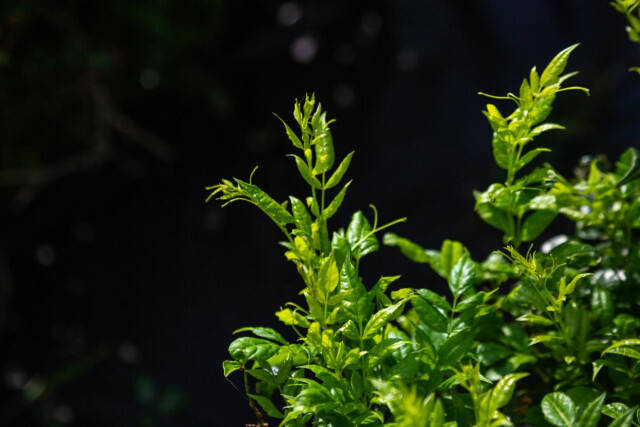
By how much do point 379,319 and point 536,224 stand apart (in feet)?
0.74

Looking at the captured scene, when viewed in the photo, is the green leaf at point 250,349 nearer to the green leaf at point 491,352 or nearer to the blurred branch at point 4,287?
the green leaf at point 491,352

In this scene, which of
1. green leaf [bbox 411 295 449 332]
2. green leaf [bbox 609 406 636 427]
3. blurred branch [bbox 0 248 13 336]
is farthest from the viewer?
blurred branch [bbox 0 248 13 336]

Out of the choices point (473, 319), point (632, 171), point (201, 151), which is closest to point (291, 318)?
point (473, 319)

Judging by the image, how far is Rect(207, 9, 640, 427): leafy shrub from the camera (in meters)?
0.42

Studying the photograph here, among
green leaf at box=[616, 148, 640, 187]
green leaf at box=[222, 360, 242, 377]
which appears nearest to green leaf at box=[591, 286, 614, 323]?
green leaf at box=[616, 148, 640, 187]

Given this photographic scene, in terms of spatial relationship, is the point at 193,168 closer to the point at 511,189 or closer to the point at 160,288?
the point at 160,288

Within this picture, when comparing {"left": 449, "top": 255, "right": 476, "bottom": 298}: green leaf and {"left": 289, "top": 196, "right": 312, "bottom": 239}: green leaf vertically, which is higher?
{"left": 289, "top": 196, "right": 312, "bottom": 239}: green leaf

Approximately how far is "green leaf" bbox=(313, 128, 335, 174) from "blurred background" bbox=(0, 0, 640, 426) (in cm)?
159

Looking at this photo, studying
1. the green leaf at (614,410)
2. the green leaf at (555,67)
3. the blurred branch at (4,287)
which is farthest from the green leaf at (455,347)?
the blurred branch at (4,287)

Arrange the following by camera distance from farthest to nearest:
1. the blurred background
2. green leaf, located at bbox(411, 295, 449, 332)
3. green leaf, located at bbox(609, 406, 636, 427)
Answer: the blurred background < green leaf, located at bbox(411, 295, 449, 332) < green leaf, located at bbox(609, 406, 636, 427)

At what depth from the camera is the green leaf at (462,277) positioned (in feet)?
1.70

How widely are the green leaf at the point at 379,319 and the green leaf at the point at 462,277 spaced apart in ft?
0.35

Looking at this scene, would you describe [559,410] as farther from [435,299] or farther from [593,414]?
[435,299]

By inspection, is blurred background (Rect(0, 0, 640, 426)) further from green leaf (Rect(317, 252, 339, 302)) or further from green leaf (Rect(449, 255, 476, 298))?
green leaf (Rect(317, 252, 339, 302))
